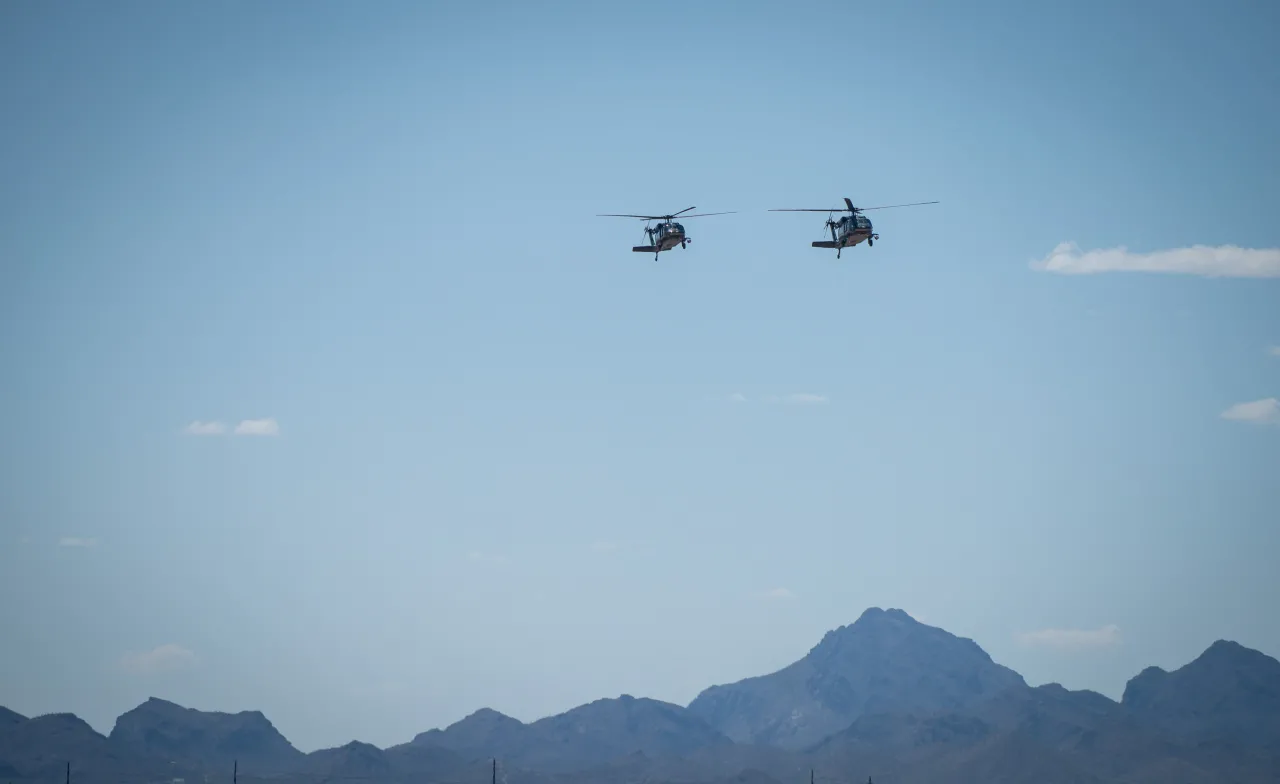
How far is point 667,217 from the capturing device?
134750 millimetres

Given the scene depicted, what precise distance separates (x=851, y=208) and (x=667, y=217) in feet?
51.2

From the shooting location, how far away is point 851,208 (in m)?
130
